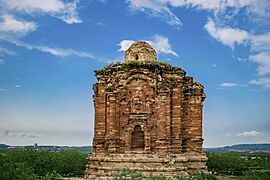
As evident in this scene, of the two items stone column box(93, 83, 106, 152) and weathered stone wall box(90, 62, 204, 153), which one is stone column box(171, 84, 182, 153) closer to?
weathered stone wall box(90, 62, 204, 153)

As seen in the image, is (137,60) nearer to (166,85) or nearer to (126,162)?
(166,85)

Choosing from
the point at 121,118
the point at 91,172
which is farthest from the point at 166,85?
the point at 91,172

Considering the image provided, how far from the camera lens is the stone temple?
27938mm

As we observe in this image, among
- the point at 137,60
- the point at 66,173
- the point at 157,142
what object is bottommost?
the point at 66,173

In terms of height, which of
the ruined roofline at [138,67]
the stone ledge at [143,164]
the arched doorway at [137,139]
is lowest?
the stone ledge at [143,164]

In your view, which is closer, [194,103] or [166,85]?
[166,85]

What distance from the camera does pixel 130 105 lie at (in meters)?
29.0

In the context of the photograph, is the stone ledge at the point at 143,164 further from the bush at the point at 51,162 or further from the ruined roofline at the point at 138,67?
the bush at the point at 51,162

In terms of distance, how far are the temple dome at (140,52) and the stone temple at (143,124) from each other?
0.87 m

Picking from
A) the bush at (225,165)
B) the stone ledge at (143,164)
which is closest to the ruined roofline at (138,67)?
the stone ledge at (143,164)

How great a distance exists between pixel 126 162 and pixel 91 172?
3179 mm

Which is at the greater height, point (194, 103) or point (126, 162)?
point (194, 103)

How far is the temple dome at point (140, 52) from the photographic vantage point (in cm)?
3159

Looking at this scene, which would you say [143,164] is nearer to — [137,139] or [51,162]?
[137,139]
